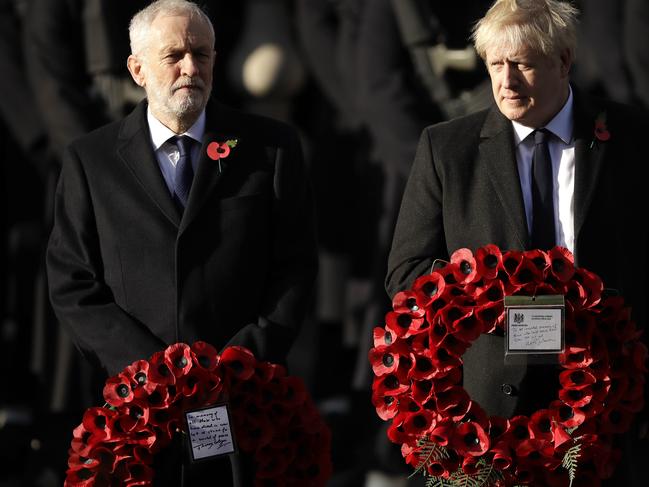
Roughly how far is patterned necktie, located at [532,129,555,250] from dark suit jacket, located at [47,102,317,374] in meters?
0.79

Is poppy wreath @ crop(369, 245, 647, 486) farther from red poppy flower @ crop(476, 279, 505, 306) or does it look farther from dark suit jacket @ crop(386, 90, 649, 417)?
dark suit jacket @ crop(386, 90, 649, 417)

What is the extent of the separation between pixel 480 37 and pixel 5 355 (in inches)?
210

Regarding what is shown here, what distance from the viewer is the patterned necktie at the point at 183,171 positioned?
612 centimetres

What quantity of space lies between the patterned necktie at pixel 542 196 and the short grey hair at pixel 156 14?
1.07 m

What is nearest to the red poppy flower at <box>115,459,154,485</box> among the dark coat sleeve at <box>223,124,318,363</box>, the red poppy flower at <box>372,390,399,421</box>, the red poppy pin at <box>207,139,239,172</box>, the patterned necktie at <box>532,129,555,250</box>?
the dark coat sleeve at <box>223,124,318,363</box>

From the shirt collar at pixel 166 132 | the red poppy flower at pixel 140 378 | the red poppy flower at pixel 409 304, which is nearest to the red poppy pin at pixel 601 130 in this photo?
the red poppy flower at pixel 409 304

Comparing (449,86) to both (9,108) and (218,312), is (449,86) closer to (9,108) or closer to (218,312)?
(9,108)

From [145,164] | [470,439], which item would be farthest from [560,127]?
[145,164]

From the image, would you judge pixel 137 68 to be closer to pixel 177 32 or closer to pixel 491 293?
pixel 177 32

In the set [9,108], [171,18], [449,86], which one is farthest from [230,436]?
[9,108]

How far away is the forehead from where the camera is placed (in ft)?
19.7

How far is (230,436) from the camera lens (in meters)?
5.81

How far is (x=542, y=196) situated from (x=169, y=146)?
47.1 inches

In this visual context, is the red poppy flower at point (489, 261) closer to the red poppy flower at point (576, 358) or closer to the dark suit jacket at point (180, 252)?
the red poppy flower at point (576, 358)
